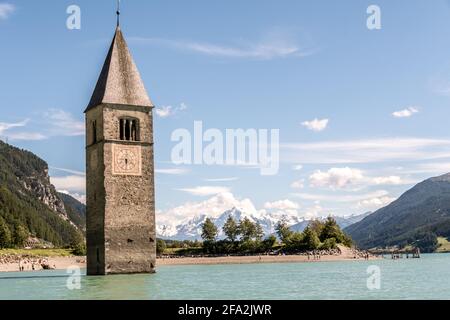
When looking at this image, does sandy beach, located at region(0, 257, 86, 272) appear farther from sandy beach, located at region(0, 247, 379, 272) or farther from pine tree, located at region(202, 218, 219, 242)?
pine tree, located at region(202, 218, 219, 242)

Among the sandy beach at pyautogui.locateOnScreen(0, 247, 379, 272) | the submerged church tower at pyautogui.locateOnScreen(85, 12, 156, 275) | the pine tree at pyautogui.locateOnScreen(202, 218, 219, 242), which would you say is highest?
the submerged church tower at pyautogui.locateOnScreen(85, 12, 156, 275)

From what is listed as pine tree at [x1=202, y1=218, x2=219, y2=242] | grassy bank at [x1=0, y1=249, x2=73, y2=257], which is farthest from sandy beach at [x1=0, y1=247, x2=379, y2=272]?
pine tree at [x1=202, y1=218, x2=219, y2=242]

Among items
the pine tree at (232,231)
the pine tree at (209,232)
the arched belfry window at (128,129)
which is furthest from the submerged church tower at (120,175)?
the pine tree at (232,231)

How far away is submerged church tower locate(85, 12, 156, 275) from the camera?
5709 centimetres

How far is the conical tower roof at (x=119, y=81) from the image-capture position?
58.8 meters

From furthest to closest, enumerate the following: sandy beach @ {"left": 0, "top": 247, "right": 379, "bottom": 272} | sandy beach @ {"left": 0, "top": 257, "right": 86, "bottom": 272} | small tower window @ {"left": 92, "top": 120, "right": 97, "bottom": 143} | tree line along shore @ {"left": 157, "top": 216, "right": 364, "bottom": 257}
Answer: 1. tree line along shore @ {"left": 157, "top": 216, "right": 364, "bottom": 257}
2. sandy beach @ {"left": 0, "top": 247, "right": 379, "bottom": 272}
3. sandy beach @ {"left": 0, "top": 257, "right": 86, "bottom": 272}
4. small tower window @ {"left": 92, "top": 120, "right": 97, "bottom": 143}

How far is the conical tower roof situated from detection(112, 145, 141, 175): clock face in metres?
3.81

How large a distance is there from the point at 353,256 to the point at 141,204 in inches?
3074

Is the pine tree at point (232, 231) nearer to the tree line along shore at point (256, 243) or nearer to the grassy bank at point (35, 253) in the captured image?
the tree line along shore at point (256, 243)

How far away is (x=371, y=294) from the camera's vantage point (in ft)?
122

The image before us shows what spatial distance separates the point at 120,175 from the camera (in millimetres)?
57844
